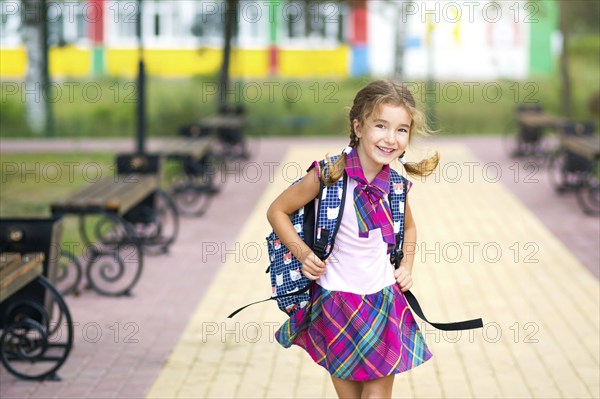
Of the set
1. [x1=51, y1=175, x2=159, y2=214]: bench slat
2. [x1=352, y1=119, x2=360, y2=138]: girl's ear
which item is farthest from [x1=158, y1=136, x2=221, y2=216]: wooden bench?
[x1=352, y1=119, x2=360, y2=138]: girl's ear

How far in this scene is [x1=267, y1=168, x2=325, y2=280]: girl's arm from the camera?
4109mm

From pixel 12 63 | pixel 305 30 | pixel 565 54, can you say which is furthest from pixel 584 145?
pixel 12 63

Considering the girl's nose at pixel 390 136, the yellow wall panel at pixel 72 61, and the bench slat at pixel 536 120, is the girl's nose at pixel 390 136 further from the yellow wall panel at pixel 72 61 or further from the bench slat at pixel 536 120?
the yellow wall panel at pixel 72 61

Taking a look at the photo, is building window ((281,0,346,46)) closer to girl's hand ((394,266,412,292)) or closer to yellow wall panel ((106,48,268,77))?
yellow wall panel ((106,48,268,77))

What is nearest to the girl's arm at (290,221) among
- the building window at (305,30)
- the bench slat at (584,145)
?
the bench slat at (584,145)

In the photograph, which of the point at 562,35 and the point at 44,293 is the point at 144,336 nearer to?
the point at 44,293

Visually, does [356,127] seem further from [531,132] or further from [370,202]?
[531,132]

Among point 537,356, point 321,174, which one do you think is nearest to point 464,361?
point 537,356

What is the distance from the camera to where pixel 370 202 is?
4.17 meters

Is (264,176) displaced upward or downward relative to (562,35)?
downward

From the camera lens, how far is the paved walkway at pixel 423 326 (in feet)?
20.3

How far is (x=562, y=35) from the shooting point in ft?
68.1

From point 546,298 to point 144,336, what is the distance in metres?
2.77

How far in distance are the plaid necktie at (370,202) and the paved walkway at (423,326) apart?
202 cm
